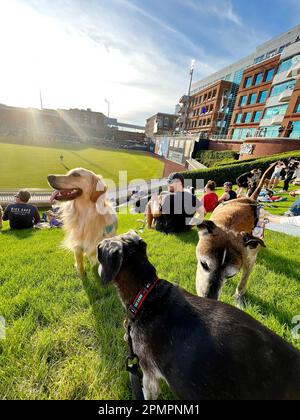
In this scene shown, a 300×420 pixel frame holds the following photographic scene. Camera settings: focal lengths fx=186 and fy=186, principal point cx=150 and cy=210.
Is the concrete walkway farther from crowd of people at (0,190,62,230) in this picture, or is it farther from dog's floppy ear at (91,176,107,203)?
crowd of people at (0,190,62,230)

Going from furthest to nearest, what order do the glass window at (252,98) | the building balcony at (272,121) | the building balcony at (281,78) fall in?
1. the glass window at (252,98)
2. the building balcony at (272,121)
3. the building balcony at (281,78)

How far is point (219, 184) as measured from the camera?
23.6 metres

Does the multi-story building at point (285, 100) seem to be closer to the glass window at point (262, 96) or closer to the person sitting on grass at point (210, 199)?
the glass window at point (262, 96)

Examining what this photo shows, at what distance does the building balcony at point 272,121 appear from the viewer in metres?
34.0

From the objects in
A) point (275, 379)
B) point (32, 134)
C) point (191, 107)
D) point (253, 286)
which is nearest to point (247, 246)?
point (253, 286)

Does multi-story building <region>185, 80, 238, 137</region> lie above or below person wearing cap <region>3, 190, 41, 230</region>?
above

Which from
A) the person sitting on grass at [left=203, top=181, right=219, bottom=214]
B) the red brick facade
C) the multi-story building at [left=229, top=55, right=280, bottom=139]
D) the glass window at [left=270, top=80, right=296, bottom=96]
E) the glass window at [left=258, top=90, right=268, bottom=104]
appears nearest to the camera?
the person sitting on grass at [left=203, top=181, right=219, bottom=214]

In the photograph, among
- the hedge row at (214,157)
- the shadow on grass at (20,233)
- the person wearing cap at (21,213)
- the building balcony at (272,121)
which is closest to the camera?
the shadow on grass at (20,233)

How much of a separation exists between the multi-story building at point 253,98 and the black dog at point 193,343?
47.2 metres

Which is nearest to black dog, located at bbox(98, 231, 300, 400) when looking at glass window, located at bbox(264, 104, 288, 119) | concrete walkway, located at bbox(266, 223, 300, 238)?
concrete walkway, located at bbox(266, 223, 300, 238)

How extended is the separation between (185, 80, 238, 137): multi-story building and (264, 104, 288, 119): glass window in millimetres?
17206

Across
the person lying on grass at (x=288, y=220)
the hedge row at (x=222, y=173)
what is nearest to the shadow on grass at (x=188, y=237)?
the person lying on grass at (x=288, y=220)

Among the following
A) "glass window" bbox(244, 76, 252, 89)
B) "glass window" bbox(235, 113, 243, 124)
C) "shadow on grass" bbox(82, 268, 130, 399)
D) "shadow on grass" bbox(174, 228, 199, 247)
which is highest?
"glass window" bbox(244, 76, 252, 89)

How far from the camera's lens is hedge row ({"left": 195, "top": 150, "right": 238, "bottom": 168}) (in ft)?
111
